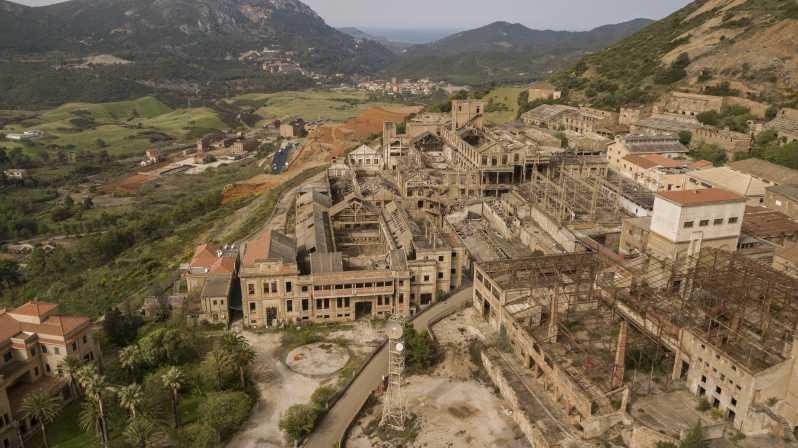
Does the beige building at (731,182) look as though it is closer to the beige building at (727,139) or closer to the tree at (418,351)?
the beige building at (727,139)

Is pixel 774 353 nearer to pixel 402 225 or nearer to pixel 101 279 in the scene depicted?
pixel 402 225

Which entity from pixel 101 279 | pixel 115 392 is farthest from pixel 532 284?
pixel 101 279

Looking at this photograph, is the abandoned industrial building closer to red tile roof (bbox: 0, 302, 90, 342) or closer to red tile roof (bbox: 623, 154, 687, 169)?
red tile roof (bbox: 623, 154, 687, 169)

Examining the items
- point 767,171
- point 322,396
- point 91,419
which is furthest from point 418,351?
point 767,171

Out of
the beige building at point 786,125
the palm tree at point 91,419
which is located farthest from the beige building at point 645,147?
the palm tree at point 91,419

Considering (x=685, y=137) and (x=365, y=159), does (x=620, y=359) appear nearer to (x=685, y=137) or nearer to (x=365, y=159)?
(x=685, y=137)

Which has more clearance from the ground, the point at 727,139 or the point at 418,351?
the point at 727,139
